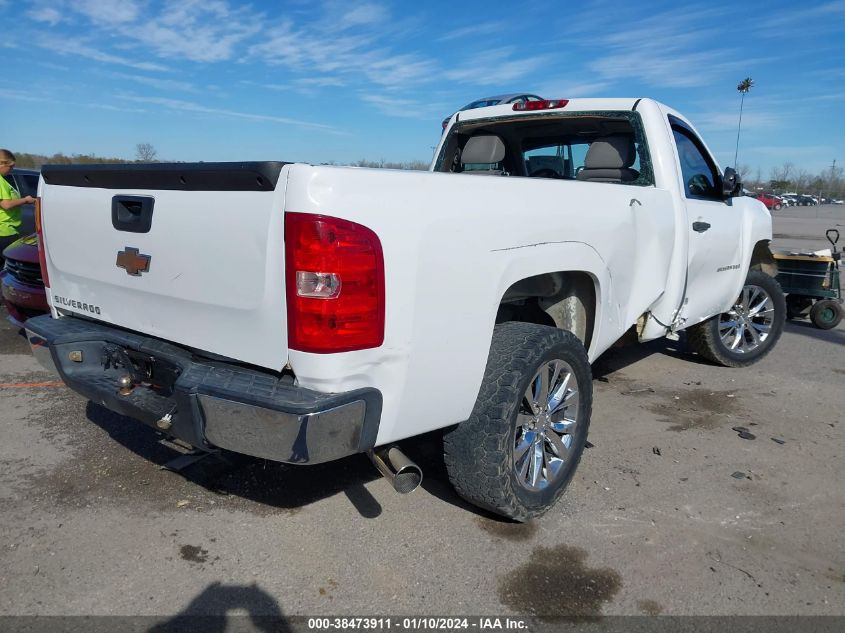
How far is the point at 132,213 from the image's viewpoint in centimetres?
288

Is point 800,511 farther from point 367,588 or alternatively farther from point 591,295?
point 367,588

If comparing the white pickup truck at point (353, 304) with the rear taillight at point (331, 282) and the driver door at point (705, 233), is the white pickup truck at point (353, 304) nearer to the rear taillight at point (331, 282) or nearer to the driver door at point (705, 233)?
the rear taillight at point (331, 282)

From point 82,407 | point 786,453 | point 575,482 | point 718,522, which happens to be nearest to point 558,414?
point 575,482

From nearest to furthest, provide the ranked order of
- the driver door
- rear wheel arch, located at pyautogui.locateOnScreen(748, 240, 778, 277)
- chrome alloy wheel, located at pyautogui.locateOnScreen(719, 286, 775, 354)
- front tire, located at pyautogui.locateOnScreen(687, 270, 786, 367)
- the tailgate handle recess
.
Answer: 1. the tailgate handle recess
2. the driver door
3. front tire, located at pyautogui.locateOnScreen(687, 270, 786, 367)
4. chrome alloy wheel, located at pyautogui.locateOnScreen(719, 286, 775, 354)
5. rear wheel arch, located at pyautogui.locateOnScreen(748, 240, 778, 277)

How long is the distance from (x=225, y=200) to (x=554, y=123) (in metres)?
3.13

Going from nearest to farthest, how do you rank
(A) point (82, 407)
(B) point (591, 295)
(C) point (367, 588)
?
(C) point (367, 588) → (B) point (591, 295) → (A) point (82, 407)

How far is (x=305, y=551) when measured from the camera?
2.91 meters

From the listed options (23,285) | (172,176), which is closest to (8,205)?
(23,285)

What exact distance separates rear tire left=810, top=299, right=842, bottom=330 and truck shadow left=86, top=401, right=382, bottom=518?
610 centimetres

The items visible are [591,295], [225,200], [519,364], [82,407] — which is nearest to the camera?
[225,200]

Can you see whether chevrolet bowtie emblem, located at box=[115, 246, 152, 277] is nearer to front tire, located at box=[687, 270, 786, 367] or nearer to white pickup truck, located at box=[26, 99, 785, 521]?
white pickup truck, located at box=[26, 99, 785, 521]

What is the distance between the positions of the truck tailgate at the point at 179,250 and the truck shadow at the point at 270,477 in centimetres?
87

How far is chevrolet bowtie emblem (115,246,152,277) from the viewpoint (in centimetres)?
280

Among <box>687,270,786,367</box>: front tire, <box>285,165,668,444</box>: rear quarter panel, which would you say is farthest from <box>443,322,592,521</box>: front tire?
<box>687,270,786,367</box>: front tire
